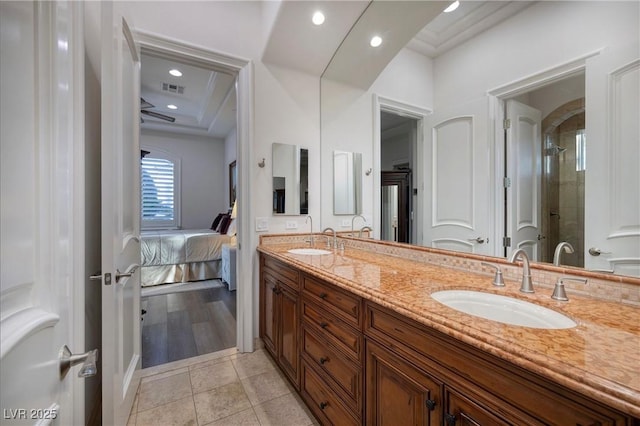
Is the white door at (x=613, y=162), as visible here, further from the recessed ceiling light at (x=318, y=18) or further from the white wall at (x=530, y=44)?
the recessed ceiling light at (x=318, y=18)

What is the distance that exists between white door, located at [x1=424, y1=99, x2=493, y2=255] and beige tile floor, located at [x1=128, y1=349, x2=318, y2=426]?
4.32ft

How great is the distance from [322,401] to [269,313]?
2.74ft

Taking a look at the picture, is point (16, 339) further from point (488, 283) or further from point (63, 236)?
point (488, 283)

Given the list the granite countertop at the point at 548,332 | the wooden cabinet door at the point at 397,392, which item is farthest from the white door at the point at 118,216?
the wooden cabinet door at the point at 397,392

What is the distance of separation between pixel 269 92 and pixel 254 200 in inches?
38.2

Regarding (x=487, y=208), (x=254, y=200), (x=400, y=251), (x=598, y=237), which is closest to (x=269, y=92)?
(x=254, y=200)

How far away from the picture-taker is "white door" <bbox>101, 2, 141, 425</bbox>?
1.15 m

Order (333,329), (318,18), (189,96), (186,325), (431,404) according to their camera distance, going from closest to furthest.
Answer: (431,404) < (333,329) < (318,18) < (186,325) < (189,96)

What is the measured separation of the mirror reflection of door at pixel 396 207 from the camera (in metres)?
1.75

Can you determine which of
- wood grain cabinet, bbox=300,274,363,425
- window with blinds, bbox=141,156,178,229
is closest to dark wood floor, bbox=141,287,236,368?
wood grain cabinet, bbox=300,274,363,425

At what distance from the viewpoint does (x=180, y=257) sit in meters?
4.20

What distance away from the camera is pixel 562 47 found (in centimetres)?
104

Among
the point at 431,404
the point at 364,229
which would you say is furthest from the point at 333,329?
the point at 364,229

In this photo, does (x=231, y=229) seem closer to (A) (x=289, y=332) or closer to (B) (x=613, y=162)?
(A) (x=289, y=332)
